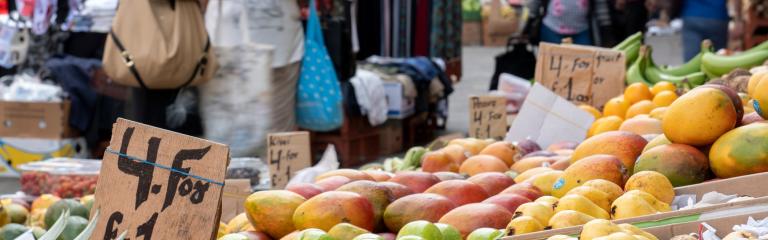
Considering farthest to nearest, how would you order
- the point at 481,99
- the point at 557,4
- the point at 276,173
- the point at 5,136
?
the point at 557,4 < the point at 5,136 < the point at 481,99 < the point at 276,173

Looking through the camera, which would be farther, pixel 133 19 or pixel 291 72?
pixel 291 72

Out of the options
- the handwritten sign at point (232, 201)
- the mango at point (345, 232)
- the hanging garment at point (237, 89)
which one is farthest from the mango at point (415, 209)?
the hanging garment at point (237, 89)

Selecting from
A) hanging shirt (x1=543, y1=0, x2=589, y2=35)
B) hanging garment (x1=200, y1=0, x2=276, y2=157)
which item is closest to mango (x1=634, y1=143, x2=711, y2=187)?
hanging garment (x1=200, y1=0, x2=276, y2=157)

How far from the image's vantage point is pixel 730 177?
102 inches

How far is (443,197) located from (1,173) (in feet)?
18.8

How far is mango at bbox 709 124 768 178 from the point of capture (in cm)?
252

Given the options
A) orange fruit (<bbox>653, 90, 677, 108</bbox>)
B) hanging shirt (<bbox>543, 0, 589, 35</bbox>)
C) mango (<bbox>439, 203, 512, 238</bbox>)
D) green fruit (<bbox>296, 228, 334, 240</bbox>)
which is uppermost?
green fruit (<bbox>296, 228, 334, 240</bbox>)

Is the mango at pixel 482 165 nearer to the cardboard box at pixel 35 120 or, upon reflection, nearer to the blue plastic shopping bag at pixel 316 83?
the blue plastic shopping bag at pixel 316 83

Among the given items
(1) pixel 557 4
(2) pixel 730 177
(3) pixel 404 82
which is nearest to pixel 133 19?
(3) pixel 404 82

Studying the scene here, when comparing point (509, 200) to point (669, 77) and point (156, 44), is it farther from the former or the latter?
point (156, 44)

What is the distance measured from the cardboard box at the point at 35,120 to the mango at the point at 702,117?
5560 millimetres

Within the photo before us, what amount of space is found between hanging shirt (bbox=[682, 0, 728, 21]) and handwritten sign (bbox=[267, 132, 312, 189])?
14.7 feet

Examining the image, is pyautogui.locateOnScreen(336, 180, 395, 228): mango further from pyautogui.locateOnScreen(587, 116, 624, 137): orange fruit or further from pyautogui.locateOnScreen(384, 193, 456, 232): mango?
pyautogui.locateOnScreen(587, 116, 624, 137): orange fruit

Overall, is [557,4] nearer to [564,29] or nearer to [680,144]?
[564,29]
